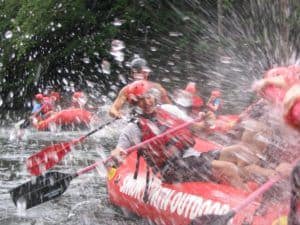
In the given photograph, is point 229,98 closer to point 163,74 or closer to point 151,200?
point 163,74

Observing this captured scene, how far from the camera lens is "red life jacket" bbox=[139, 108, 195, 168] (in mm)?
5285

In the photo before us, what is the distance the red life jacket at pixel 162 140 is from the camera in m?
5.29

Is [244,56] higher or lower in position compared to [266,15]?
lower

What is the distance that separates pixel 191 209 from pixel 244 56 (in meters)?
9.23

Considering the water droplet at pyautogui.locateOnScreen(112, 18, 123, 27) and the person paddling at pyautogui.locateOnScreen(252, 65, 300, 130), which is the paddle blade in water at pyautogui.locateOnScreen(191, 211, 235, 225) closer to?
the person paddling at pyautogui.locateOnScreen(252, 65, 300, 130)

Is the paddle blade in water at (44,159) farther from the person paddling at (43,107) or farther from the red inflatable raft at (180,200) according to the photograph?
the person paddling at (43,107)

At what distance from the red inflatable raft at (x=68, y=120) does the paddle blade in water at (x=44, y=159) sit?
22.3ft

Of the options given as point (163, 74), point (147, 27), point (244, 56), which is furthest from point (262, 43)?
point (147, 27)

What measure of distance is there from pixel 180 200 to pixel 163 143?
2.57 feet

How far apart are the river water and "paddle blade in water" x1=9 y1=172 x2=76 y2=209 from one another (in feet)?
0.49

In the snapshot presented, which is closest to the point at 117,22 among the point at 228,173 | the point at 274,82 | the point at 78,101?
the point at 78,101

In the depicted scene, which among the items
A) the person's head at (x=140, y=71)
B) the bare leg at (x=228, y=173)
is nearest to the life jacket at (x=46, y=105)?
the person's head at (x=140, y=71)

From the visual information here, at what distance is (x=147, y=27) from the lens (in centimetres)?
1784

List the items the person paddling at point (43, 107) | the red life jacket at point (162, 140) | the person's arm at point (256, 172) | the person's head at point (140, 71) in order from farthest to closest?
the person paddling at point (43, 107), the person's head at point (140, 71), the red life jacket at point (162, 140), the person's arm at point (256, 172)
